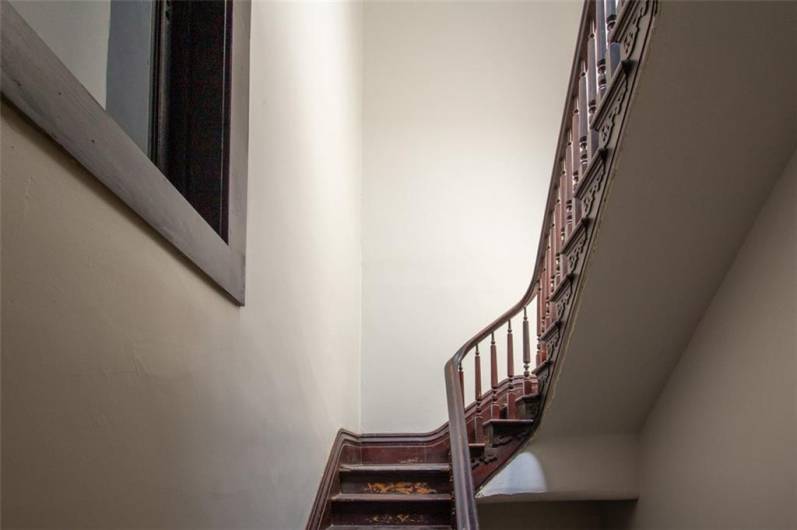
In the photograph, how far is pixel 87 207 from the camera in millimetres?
1638

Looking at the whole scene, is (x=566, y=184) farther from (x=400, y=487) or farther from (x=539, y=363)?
(x=400, y=487)

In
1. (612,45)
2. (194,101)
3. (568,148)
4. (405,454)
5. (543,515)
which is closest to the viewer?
(194,101)

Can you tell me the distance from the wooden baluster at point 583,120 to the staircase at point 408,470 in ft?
5.18

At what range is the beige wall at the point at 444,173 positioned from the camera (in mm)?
6301

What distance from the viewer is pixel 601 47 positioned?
3316 millimetres

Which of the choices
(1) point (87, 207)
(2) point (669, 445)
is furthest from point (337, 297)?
(1) point (87, 207)

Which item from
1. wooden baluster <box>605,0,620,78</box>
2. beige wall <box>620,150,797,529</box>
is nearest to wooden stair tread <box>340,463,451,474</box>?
beige wall <box>620,150,797,529</box>

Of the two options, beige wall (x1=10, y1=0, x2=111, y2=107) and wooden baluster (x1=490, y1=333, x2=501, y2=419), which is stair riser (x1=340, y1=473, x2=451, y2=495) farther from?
beige wall (x1=10, y1=0, x2=111, y2=107)

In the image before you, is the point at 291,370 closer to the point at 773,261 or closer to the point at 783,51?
the point at 773,261

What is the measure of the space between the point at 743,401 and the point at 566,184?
1.26 m

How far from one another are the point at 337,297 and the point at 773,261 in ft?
8.93

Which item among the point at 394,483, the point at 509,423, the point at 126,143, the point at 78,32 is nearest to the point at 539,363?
the point at 509,423

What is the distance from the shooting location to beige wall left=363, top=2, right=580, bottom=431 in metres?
6.30

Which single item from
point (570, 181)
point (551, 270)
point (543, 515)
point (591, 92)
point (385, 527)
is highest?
point (591, 92)
